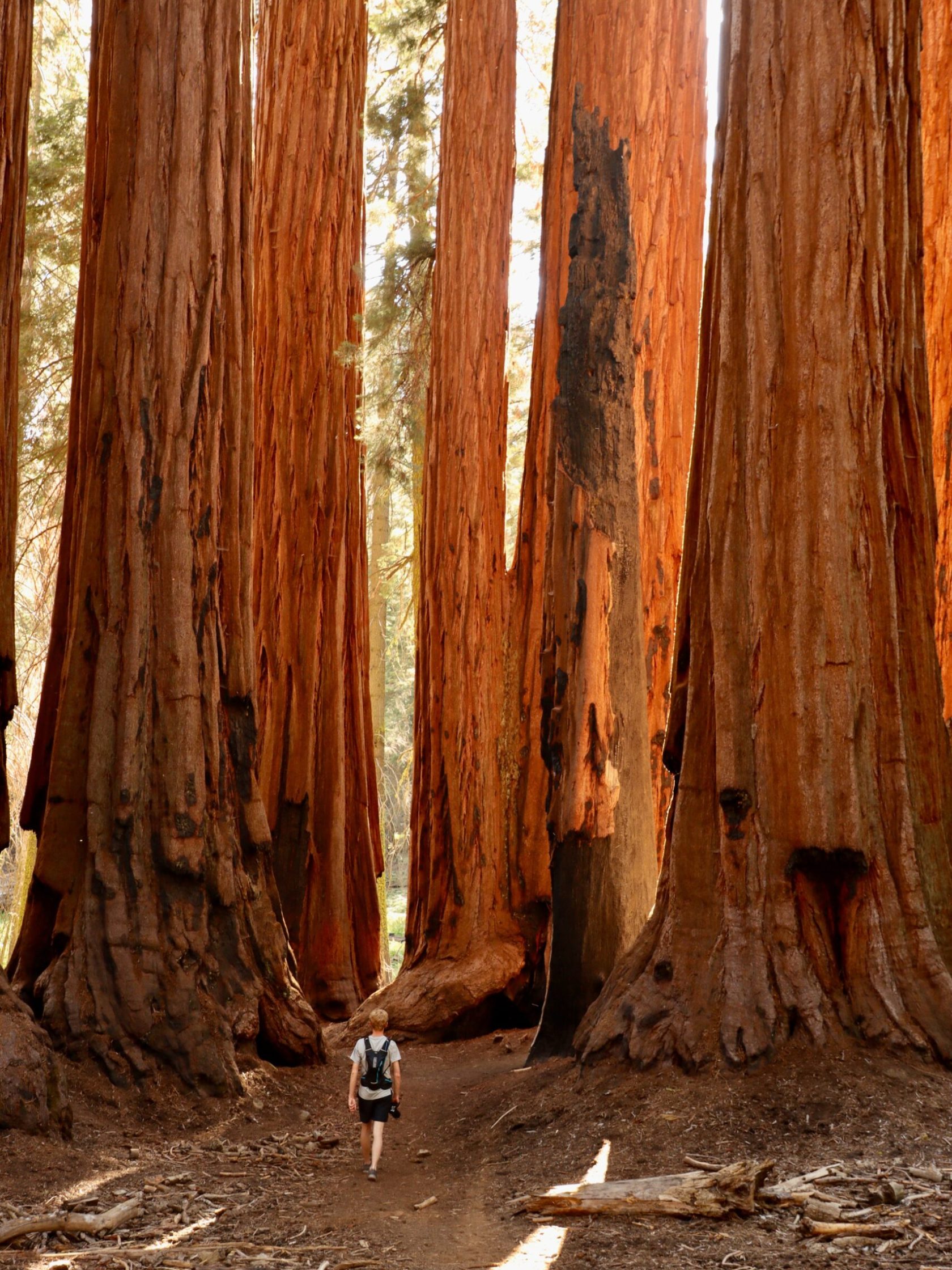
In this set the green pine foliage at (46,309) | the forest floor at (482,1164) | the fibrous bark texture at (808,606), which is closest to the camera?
the forest floor at (482,1164)

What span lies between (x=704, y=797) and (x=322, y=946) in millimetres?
5395

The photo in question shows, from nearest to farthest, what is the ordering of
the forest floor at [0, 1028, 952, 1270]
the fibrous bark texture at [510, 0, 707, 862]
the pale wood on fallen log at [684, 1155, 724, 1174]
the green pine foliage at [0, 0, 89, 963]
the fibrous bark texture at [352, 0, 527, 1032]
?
1. the forest floor at [0, 1028, 952, 1270]
2. the pale wood on fallen log at [684, 1155, 724, 1174]
3. the fibrous bark texture at [510, 0, 707, 862]
4. the fibrous bark texture at [352, 0, 527, 1032]
5. the green pine foliage at [0, 0, 89, 963]

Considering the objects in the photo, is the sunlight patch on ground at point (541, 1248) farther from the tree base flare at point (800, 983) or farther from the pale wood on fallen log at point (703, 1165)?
the tree base flare at point (800, 983)

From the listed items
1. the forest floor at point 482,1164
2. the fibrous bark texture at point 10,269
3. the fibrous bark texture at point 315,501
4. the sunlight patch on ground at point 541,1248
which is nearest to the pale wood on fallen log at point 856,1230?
the forest floor at point 482,1164

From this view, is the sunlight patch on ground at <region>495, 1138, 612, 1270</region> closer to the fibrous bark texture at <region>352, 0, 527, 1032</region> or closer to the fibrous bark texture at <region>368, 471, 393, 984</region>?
the fibrous bark texture at <region>352, 0, 527, 1032</region>

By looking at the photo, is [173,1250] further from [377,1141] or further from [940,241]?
[940,241]

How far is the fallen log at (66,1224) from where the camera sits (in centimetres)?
378

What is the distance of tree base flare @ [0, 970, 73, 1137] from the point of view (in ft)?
15.8

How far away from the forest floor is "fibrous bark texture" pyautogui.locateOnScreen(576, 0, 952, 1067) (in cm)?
26

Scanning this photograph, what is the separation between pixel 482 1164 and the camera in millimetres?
5035

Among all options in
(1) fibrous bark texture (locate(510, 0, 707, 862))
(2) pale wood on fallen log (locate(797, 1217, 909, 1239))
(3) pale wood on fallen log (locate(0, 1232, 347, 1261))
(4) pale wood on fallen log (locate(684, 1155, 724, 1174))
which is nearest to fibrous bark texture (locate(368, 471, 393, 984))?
(1) fibrous bark texture (locate(510, 0, 707, 862))

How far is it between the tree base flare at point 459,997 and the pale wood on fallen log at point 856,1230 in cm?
521

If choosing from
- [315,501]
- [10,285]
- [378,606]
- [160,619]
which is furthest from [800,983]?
[378,606]

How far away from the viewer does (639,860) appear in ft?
23.4
